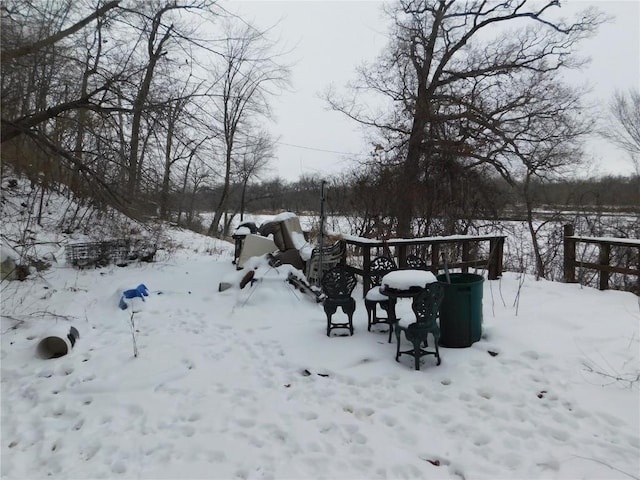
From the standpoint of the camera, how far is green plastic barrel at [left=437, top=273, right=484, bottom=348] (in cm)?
407

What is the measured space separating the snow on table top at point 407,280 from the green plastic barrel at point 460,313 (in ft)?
0.64

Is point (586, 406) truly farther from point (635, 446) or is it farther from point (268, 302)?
point (268, 302)

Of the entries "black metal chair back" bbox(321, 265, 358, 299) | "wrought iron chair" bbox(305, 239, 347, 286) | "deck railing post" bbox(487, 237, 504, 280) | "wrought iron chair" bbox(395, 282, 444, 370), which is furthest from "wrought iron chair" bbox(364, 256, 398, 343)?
"deck railing post" bbox(487, 237, 504, 280)

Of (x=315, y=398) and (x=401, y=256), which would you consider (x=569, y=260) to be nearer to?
(x=401, y=256)

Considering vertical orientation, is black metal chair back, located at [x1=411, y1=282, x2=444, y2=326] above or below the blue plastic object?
above

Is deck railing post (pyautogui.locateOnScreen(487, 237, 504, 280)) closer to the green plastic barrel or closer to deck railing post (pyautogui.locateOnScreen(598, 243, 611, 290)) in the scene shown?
deck railing post (pyautogui.locateOnScreen(598, 243, 611, 290))

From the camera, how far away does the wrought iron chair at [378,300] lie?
4.34m

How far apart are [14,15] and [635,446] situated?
6.98 m

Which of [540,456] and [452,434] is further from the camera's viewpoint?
[452,434]

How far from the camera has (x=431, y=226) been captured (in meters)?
12.3

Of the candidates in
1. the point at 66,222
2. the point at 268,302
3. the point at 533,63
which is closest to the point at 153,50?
the point at 268,302

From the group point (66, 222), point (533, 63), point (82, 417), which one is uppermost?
point (533, 63)

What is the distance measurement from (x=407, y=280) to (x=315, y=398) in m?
1.49

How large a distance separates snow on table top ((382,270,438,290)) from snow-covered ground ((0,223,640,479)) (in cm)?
69
